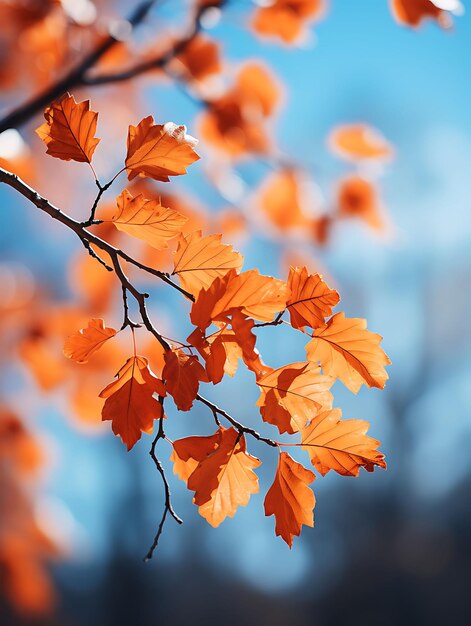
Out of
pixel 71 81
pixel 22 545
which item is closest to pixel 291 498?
pixel 71 81

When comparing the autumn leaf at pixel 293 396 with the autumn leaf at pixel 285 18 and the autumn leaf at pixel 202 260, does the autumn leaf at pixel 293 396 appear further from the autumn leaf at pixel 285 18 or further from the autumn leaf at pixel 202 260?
the autumn leaf at pixel 285 18

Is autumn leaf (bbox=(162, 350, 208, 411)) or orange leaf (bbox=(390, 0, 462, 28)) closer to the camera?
autumn leaf (bbox=(162, 350, 208, 411))

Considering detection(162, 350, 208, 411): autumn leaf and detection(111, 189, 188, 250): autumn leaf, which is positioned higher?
detection(111, 189, 188, 250): autumn leaf

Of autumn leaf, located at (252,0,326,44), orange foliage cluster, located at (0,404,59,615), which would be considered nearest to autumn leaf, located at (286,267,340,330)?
autumn leaf, located at (252,0,326,44)

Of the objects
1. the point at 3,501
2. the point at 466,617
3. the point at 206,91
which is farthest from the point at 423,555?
the point at 206,91

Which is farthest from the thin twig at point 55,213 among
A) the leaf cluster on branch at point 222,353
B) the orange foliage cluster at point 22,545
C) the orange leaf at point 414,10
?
the orange foliage cluster at point 22,545

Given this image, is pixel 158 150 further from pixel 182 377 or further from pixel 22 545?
pixel 22 545

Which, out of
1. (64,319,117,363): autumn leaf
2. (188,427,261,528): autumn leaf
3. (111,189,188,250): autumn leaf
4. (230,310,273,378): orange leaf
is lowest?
(188,427,261,528): autumn leaf

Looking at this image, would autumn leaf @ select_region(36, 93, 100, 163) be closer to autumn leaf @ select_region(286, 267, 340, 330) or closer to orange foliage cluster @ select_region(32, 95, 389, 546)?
orange foliage cluster @ select_region(32, 95, 389, 546)
